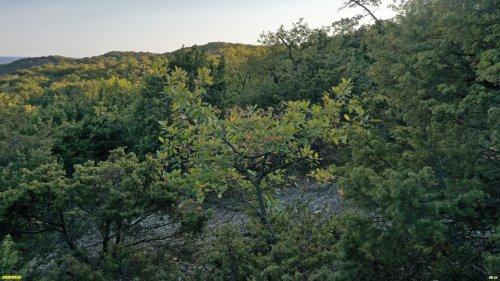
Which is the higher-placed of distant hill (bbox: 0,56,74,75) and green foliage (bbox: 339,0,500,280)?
distant hill (bbox: 0,56,74,75)

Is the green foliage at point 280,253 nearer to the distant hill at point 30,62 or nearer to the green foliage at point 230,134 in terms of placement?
the green foliage at point 230,134

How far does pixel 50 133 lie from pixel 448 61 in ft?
53.5

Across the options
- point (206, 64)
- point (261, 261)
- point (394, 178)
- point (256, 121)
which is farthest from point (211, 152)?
point (206, 64)

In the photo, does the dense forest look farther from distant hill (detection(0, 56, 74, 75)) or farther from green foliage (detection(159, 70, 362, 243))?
distant hill (detection(0, 56, 74, 75))

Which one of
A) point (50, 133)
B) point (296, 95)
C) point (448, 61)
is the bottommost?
point (50, 133)

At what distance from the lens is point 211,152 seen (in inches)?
183

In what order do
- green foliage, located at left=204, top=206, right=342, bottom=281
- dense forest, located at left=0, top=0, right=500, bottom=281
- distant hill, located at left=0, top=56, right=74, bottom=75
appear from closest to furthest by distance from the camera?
dense forest, located at left=0, top=0, right=500, bottom=281 < green foliage, located at left=204, top=206, right=342, bottom=281 < distant hill, located at left=0, top=56, right=74, bottom=75

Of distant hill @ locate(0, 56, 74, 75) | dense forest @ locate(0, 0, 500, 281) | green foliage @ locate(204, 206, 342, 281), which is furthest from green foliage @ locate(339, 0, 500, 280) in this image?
distant hill @ locate(0, 56, 74, 75)

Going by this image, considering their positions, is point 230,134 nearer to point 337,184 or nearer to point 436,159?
point 337,184

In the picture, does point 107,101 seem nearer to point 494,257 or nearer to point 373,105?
point 373,105

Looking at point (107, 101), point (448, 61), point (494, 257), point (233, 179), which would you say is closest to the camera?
point (494, 257)

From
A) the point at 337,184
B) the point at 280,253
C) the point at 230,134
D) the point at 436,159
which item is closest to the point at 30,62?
the point at 230,134

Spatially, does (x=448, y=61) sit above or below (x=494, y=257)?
above

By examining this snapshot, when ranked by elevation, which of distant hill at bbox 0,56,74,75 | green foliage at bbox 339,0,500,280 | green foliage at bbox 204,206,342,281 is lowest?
green foliage at bbox 204,206,342,281
